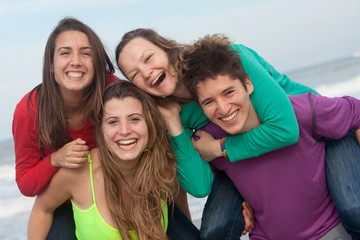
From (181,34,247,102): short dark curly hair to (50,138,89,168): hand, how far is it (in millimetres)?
919

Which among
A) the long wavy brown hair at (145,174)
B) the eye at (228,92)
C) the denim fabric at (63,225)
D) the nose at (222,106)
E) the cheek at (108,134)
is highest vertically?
the eye at (228,92)

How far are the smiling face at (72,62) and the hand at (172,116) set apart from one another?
0.65m

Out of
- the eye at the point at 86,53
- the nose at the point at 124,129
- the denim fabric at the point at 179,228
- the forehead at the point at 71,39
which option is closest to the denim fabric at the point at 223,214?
the denim fabric at the point at 179,228

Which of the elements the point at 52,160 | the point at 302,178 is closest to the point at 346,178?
the point at 302,178

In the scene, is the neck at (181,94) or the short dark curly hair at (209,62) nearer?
the short dark curly hair at (209,62)

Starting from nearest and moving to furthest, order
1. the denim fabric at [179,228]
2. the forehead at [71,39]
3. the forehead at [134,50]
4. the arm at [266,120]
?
the arm at [266,120]
the forehead at [134,50]
the forehead at [71,39]
the denim fabric at [179,228]

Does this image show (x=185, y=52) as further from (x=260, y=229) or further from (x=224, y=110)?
(x=260, y=229)

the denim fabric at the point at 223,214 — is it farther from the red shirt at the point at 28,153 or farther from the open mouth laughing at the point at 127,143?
the red shirt at the point at 28,153

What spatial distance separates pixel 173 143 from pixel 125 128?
16.4 inches

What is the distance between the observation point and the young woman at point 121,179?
272 cm

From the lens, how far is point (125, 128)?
2.68 meters

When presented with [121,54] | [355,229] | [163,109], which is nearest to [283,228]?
[355,229]

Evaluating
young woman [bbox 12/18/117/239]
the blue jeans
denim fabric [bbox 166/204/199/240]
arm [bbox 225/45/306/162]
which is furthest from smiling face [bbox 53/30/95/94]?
the blue jeans

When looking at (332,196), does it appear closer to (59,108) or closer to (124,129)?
(124,129)
